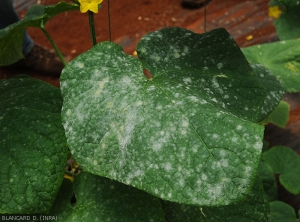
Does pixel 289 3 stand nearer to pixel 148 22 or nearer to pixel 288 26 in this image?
pixel 288 26

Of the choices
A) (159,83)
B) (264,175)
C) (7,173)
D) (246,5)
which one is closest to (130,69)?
(159,83)

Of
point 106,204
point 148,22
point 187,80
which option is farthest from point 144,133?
point 148,22

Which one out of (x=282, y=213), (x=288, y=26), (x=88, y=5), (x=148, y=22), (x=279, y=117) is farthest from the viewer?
(x=148, y=22)

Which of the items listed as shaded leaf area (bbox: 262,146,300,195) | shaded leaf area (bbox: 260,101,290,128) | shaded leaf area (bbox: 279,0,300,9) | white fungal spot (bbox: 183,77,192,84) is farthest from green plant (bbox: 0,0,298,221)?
shaded leaf area (bbox: 260,101,290,128)

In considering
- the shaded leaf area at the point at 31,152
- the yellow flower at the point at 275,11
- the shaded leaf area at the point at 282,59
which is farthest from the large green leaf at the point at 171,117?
the yellow flower at the point at 275,11

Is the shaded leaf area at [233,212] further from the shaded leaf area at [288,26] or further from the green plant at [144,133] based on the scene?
the shaded leaf area at [288,26]

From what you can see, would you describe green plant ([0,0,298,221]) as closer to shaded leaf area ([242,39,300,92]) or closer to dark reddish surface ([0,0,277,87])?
shaded leaf area ([242,39,300,92])
